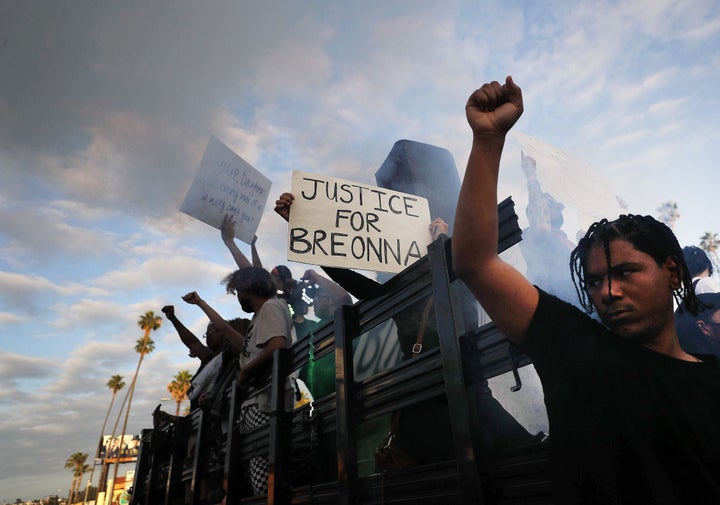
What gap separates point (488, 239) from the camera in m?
1.42

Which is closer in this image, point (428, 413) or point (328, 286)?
point (428, 413)

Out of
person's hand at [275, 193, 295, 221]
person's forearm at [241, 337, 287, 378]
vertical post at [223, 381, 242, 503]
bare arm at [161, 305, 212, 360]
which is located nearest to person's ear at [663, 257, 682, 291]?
person's hand at [275, 193, 295, 221]

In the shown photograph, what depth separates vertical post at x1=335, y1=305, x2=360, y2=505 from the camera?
212 cm

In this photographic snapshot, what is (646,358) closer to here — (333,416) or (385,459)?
(385,459)

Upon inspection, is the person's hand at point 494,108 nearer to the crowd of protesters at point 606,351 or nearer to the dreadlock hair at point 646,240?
the crowd of protesters at point 606,351

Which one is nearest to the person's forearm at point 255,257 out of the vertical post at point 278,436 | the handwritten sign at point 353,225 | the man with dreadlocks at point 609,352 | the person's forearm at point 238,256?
the person's forearm at point 238,256

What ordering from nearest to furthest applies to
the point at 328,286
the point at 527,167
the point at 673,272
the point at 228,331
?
the point at 673,272 < the point at 228,331 < the point at 527,167 < the point at 328,286

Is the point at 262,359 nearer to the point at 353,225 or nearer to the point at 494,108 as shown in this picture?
the point at 353,225

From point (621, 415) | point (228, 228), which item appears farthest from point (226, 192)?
point (621, 415)

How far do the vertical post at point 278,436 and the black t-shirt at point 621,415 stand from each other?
6.06 feet

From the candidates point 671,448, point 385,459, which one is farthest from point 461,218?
point 385,459

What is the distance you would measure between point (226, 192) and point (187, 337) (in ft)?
8.89

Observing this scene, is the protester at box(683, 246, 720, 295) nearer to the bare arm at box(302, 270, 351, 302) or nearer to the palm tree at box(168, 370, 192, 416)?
the bare arm at box(302, 270, 351, 302)

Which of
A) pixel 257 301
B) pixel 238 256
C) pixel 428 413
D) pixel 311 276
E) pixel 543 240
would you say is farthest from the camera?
pixel 311 276
